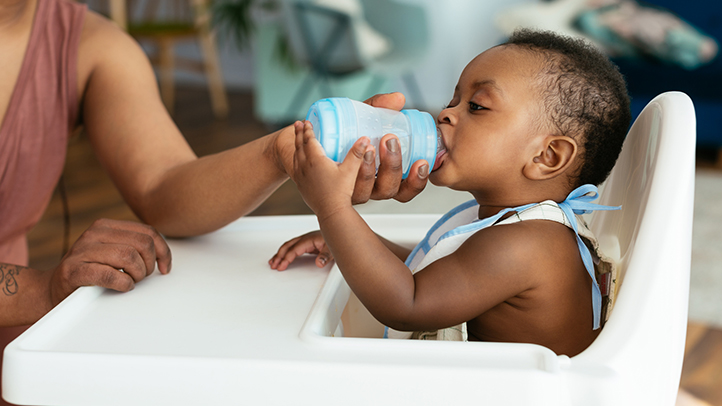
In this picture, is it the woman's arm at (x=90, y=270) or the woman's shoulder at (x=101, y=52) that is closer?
the woman's arm at (x=90, y=270)

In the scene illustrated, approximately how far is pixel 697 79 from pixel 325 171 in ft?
10.4

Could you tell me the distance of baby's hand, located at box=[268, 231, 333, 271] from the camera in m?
0.71

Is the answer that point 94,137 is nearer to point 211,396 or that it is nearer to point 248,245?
point 248,245

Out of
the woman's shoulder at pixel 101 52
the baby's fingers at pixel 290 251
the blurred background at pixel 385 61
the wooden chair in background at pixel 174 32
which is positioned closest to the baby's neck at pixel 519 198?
the baby's fingers at pixel 290 251

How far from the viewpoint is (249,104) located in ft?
15.8

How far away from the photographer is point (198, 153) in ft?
11.1

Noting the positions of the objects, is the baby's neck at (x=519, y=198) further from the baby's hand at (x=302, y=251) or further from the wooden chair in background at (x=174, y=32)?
the wooden chair in background at (x=174, y=32)

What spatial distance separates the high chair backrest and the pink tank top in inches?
31.8

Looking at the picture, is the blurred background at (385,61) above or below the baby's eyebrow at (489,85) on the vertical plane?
below

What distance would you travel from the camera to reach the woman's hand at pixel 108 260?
617mm

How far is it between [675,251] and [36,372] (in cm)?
50

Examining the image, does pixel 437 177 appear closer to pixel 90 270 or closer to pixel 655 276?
pixel 655 276

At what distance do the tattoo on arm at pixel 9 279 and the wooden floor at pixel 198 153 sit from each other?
868 mm

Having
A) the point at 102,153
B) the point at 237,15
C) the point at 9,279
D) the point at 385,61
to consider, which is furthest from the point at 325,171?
the point at 237,15
